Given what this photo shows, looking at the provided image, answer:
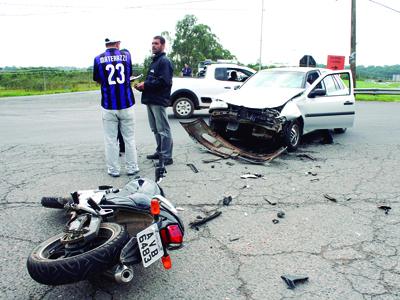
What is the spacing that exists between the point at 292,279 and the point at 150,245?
1.18 metres

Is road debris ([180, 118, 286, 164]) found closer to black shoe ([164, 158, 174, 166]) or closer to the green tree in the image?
black shoe ([164, 158, 174, 166])

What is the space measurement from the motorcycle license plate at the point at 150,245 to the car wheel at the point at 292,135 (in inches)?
187

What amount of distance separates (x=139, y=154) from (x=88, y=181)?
1.81 m

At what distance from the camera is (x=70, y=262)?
2.61 meters

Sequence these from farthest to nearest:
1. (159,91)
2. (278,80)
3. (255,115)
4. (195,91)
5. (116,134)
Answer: (195,91), (278,80), (255,115), (159,91), (116,134)

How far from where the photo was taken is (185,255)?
11.7ft

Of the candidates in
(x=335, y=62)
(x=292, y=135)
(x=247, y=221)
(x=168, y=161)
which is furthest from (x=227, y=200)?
(x=335, y=62)

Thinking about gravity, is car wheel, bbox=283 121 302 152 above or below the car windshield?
below

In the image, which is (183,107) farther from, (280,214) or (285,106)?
(280,214)

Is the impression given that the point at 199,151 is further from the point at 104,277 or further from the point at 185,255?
the point at 104,277

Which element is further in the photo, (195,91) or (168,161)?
(195,91)

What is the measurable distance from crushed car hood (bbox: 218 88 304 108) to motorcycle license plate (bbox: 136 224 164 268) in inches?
182

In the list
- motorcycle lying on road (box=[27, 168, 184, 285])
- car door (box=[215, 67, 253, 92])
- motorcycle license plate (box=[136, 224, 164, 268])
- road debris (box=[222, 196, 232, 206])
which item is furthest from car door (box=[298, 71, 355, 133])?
motorcycle license plate (box=[136, 224, 164, 268])

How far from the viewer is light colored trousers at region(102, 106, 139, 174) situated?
5816mm
